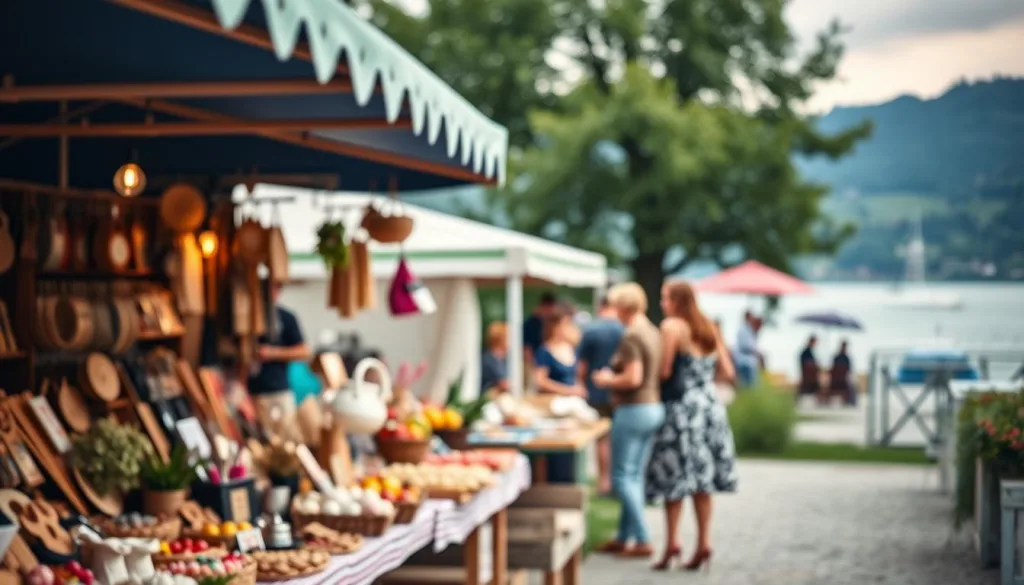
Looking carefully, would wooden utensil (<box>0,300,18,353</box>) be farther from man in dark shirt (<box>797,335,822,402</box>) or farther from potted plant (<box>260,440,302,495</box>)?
man in dark shirt (<box>797,335,822,402</box>)

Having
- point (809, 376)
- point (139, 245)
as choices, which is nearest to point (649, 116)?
point (809, 376)

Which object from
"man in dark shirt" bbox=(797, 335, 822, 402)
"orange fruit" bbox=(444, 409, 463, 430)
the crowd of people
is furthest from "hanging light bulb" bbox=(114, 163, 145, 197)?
"man in dark shirt" bbox=(797, 335, 822, 402)

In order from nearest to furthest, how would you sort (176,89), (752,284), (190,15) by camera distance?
(190,15), (176,89), (752,284)

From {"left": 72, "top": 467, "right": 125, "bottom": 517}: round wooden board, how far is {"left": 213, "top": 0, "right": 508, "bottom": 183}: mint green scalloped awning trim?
1.63 m

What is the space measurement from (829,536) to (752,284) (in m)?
10.6

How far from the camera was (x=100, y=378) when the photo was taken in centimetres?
556

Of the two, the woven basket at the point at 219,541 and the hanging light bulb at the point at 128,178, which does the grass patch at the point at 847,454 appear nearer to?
the hanging light bulb at the point at 128,178

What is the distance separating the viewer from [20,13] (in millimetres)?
3701

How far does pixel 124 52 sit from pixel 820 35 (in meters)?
23.3

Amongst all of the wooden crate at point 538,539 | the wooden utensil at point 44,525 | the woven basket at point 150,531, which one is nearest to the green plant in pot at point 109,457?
the woven basket at point 150,531

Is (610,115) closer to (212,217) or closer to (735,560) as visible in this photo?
(735,560)

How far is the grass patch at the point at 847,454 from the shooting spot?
14.5m

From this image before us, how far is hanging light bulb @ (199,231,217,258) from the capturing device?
21.7ft

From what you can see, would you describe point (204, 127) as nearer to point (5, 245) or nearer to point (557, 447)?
point (5, 245)
